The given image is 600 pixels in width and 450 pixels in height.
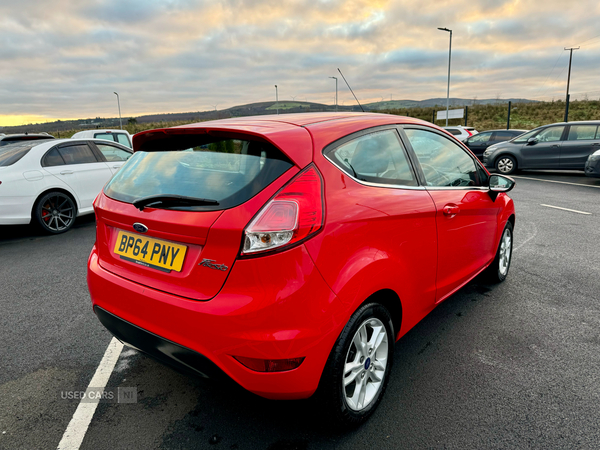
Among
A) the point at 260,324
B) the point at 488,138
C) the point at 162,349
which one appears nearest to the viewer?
the point at 260,324

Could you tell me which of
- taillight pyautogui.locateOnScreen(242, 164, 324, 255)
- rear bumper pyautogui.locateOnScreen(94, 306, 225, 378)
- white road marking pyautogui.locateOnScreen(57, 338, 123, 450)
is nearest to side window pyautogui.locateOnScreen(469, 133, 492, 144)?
white road marking pyautogui.locateOnScreen(57, 338, 123, 450)

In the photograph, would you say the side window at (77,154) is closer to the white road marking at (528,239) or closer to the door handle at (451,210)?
the door handle at (451,210)

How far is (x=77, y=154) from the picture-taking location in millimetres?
7273

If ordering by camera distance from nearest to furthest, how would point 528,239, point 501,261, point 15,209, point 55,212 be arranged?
point 501,261 < point 528,239 < point 15,209 < point 55,212

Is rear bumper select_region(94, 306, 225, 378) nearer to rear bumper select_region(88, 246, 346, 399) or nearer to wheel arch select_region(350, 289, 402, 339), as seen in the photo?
rear bumper select_region(88, 246, 346, 399)

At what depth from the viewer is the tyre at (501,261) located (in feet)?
13.0

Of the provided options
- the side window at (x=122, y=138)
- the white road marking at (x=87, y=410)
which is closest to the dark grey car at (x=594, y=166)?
the white road marking at (x=87, y=410)

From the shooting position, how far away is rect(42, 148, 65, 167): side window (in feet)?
22.1

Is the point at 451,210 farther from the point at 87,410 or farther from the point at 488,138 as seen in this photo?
the point at 488,138

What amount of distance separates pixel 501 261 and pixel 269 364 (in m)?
3.08

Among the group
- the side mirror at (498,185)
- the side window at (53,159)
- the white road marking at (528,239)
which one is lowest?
the white road marking at (528,239)

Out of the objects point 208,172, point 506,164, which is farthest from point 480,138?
point 208,172

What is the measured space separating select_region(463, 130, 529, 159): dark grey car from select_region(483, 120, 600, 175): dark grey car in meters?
3.26

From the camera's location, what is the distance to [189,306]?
6.18 feet
